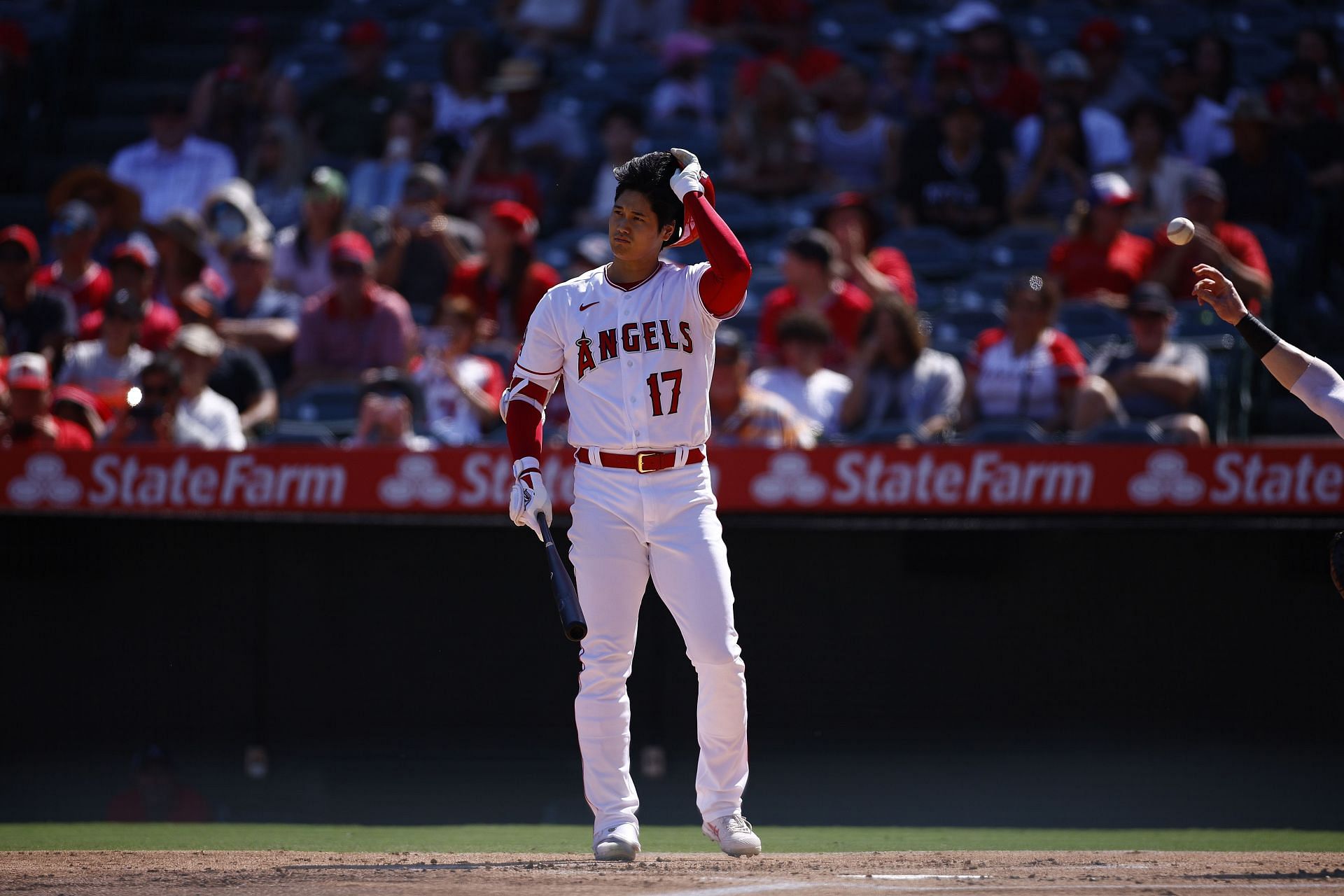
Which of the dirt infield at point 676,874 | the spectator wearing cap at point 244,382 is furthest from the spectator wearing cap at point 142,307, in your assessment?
the dirt infield at point 676,874

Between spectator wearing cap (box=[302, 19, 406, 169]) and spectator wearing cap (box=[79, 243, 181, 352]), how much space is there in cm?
259

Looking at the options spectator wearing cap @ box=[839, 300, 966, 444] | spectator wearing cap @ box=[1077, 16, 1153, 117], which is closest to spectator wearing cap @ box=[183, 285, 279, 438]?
spectator wearing cap @ box=[839, 300, 966, 444]

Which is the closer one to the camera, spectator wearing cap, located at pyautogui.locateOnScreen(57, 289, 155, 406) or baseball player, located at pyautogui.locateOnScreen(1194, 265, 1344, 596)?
baseball player, located at pyautogui.locateOnScreen(1194, 265, 1344, 596)

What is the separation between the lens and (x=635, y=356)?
432cm

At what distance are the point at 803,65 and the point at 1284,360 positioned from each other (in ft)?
23.6

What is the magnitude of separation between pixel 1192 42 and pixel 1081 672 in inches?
235

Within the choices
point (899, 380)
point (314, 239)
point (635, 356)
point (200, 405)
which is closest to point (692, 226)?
point (635, 356)

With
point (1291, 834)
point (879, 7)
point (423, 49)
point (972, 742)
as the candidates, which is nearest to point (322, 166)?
point (423, 49)

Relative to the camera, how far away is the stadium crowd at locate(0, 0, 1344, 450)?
755cm

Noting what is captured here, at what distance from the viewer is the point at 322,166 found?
10.9 meters

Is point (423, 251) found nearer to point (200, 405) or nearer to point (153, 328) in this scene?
point (153, 328)

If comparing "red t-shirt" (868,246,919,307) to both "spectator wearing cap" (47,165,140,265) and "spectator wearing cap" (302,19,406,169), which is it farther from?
"spectator wearing cap" (47,165,140,265)

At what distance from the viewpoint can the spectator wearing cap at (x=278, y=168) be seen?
425 inches

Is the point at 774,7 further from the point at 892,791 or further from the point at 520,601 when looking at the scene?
the point at 892,791
